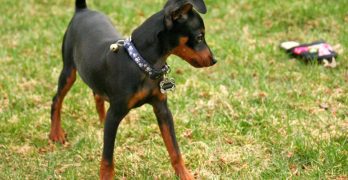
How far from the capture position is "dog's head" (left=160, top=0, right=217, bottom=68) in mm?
3576

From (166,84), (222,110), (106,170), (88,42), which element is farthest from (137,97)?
(222,110)

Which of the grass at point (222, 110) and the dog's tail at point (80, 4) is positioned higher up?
the dog's tail at point (80, 4)

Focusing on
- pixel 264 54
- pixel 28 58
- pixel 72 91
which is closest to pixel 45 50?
pixel 28 58

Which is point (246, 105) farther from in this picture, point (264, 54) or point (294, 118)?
point (264, 54)

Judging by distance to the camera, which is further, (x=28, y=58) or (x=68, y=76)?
(x=28, y=58)

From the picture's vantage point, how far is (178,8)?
352cm

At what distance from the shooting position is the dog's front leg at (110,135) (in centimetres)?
395

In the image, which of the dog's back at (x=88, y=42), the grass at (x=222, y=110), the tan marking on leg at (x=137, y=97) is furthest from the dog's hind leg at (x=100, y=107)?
the tan marking on leg at (x=137, y=97)

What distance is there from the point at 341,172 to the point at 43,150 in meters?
2.61

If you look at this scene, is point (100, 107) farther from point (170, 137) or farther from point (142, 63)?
point (142, 63)

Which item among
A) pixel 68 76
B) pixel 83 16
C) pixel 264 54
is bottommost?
pixel 264 54

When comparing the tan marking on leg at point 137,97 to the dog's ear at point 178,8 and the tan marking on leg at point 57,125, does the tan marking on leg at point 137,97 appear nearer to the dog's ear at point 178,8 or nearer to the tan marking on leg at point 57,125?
the dog's ear at point 178,8

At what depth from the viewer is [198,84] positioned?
6.13 metres

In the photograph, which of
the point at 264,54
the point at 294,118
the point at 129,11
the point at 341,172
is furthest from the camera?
the point at 129,11
